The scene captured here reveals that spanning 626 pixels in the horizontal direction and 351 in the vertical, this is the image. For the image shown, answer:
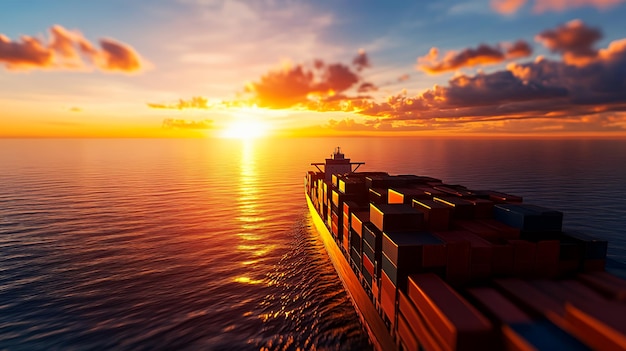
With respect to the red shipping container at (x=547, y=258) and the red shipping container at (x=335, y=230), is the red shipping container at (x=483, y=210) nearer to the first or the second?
the red shipping container at (x=547, y=258)

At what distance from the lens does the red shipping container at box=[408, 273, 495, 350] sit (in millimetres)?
12547

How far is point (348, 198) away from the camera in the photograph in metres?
37.2

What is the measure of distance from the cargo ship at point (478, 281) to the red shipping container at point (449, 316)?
5cm

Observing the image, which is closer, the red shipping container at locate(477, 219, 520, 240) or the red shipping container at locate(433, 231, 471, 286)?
the red shipping container at locate(433, 231, 471, 286)

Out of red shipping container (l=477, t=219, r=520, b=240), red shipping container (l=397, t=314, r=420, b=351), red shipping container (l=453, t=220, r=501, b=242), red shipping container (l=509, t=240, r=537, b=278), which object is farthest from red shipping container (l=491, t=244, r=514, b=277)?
red shipping container (l=397, t=314, r=420, b=351)

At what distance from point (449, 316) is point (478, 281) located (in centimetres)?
723

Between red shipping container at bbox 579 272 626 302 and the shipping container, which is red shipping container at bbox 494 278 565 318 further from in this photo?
the shipping container

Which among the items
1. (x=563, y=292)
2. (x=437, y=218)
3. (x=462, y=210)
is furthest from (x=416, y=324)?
(x=462, y=210)

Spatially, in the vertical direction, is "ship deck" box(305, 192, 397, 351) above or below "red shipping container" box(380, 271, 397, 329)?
below

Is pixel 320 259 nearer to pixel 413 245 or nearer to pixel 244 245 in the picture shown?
pixel 244 245

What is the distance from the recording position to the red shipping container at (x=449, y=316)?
41.2 ft

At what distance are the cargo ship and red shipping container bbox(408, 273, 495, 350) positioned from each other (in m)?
0.05

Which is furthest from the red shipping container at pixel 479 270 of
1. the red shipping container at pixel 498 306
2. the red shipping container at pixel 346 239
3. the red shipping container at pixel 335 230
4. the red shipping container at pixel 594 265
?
the red shipping container at pixel 335 230

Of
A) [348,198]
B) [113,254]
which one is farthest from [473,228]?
[113,254]
